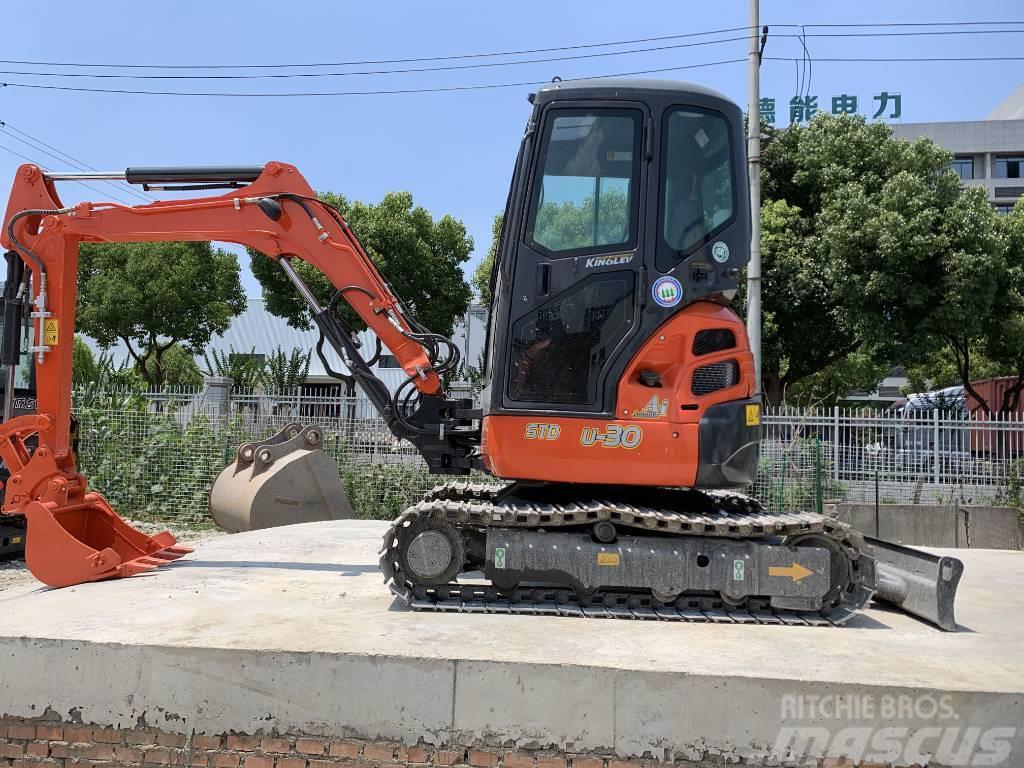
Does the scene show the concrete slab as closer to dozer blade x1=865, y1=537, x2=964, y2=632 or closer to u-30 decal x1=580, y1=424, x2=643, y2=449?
dozer blade x1=865, y1=537, x2=964, y2=632

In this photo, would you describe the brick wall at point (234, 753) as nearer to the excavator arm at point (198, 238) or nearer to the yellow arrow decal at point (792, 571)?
the yellow arrow decal at point (792, 571)

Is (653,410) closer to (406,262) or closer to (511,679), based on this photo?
(511,679)

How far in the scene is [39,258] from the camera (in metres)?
5.95

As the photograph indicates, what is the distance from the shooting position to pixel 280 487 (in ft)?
32.4

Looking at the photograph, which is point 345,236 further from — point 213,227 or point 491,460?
point 491,460

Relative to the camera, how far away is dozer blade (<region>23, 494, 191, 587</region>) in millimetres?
5457

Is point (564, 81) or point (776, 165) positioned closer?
point (564, 81)

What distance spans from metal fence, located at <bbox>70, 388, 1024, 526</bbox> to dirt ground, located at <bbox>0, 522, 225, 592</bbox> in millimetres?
600

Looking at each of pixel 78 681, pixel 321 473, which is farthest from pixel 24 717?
pixel 321 473

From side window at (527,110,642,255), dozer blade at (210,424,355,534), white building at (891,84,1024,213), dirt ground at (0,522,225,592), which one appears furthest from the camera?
white building at (891,84,1024,213)

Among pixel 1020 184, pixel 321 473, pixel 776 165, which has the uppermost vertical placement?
pixel 1020 184

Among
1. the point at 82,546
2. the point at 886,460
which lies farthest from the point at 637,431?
the point at 886,460

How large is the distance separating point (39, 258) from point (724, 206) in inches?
191

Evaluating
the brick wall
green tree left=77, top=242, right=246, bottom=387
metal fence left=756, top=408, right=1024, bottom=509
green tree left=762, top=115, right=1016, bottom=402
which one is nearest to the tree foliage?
green tree left=77, top=242, right=246, bottom=387
